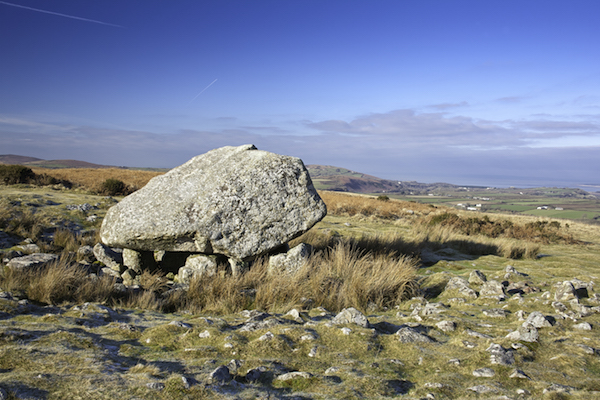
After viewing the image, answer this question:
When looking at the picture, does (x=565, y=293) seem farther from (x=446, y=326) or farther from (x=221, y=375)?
(x=221, y=375)

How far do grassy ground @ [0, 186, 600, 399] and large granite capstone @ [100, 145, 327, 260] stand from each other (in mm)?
789

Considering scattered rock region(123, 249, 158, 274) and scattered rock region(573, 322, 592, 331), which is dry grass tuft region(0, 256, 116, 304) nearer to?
scattered rock region(123, 249, 158, 274)

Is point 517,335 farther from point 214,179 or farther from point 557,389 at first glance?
point 214,179

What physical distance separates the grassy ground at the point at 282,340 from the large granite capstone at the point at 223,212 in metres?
0.79

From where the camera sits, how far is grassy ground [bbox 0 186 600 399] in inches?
117

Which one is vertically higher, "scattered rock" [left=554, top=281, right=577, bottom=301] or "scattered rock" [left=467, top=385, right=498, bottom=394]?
"scattered rock" [left=467, top=385, right=498, bottom=394]

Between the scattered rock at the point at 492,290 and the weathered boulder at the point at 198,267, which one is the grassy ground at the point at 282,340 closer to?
the scattered rock at the point at 492,290

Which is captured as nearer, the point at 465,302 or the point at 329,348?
the point at 329,348

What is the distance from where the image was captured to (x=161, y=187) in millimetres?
8227

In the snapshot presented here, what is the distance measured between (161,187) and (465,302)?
265 inches

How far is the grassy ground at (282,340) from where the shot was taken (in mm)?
2979

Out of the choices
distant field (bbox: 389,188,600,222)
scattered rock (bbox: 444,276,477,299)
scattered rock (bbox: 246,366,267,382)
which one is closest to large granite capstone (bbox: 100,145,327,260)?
scattered rock (bbox: 444,276,477,299)

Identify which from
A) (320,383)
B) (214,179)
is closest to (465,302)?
(320,383)

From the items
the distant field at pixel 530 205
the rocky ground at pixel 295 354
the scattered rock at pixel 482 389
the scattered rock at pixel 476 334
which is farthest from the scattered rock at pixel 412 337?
the distant field at pixel 530 205
